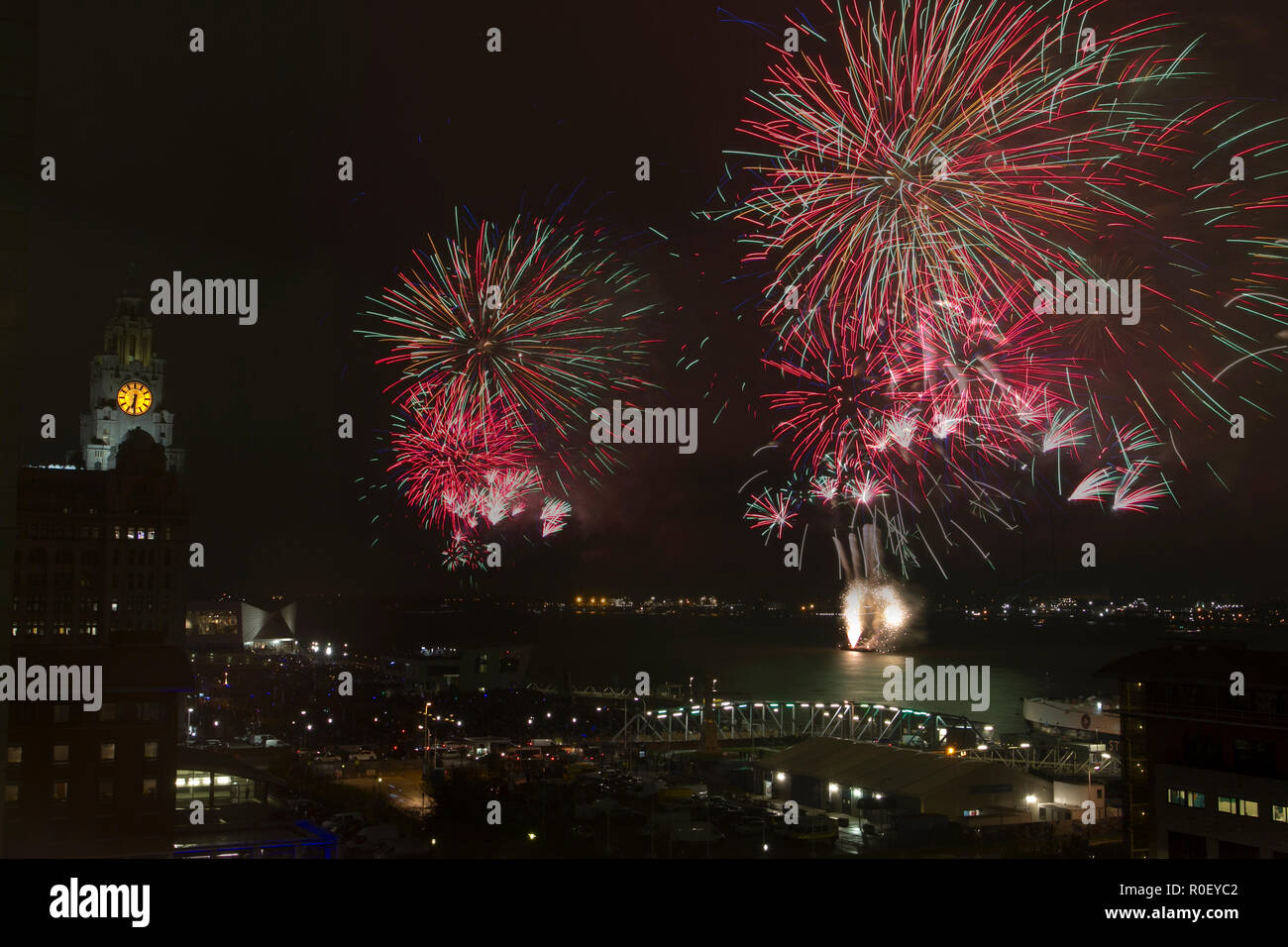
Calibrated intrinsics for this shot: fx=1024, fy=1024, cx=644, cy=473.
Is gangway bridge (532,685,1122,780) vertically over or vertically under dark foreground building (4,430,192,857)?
under

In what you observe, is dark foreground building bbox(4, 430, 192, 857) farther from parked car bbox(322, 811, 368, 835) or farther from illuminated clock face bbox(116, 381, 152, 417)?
illuminated clock face bbox(116, 381, 152, 417)

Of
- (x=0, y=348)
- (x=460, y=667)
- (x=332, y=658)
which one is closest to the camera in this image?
(x=0, y=348)

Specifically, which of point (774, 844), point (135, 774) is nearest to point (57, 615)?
point (135, 774)

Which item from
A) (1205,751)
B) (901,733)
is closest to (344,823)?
(1205,751)

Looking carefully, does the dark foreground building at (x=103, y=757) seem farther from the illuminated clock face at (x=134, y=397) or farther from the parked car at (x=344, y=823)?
the illuminated clock face at (x=134, y=397)

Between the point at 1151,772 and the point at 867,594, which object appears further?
the point at 867,594

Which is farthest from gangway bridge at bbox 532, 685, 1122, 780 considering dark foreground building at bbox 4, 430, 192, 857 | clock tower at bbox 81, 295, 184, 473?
clock tower at bbox 81, 295, 184, 473
